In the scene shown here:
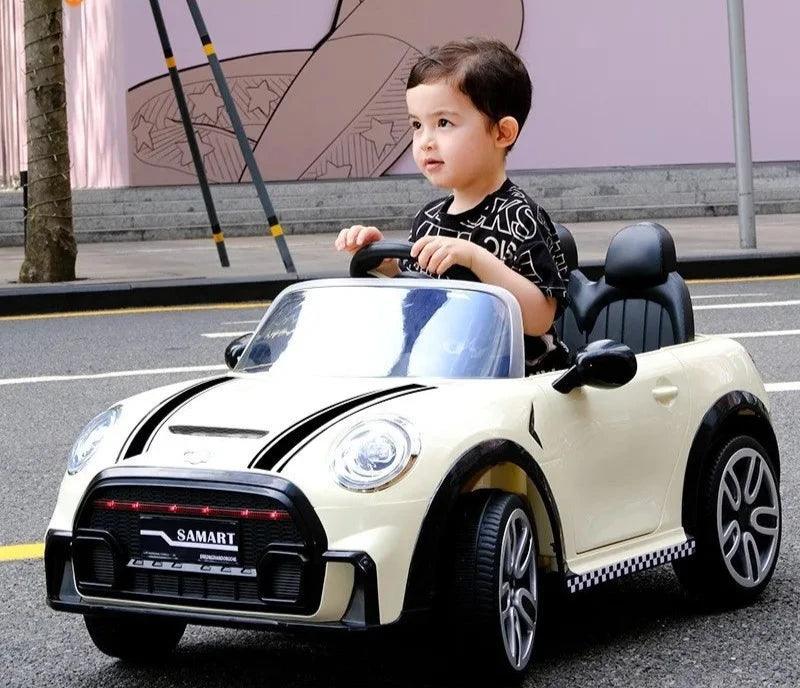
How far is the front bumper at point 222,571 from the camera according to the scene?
12.2 ft

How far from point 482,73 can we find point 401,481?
4.26ft

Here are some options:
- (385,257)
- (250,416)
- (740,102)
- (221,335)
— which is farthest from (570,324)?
(740,102)

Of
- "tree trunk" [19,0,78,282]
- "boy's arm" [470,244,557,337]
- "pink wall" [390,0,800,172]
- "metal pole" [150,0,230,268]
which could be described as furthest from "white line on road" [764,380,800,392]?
"pink wall" [390,0,800,172]

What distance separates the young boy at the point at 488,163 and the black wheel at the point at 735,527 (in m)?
0.60

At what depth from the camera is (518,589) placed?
4.07 meters

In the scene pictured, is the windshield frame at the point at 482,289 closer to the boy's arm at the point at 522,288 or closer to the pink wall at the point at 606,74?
the boy's arm at the point at 522,288

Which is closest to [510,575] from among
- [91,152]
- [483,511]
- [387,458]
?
[483,511]

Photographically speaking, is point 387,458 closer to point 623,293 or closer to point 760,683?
point 760,683

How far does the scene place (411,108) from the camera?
469 cm

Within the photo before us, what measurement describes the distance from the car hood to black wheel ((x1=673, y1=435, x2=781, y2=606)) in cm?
109

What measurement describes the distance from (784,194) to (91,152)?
34.9ft

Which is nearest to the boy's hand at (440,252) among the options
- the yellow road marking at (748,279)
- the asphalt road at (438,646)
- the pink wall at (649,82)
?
the asphalt road at (438,646)

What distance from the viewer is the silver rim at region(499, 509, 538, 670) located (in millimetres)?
3979

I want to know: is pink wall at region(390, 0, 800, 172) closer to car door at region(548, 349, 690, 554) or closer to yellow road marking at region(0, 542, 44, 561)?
yellow road marking at region(0, 542, 44, 561)
